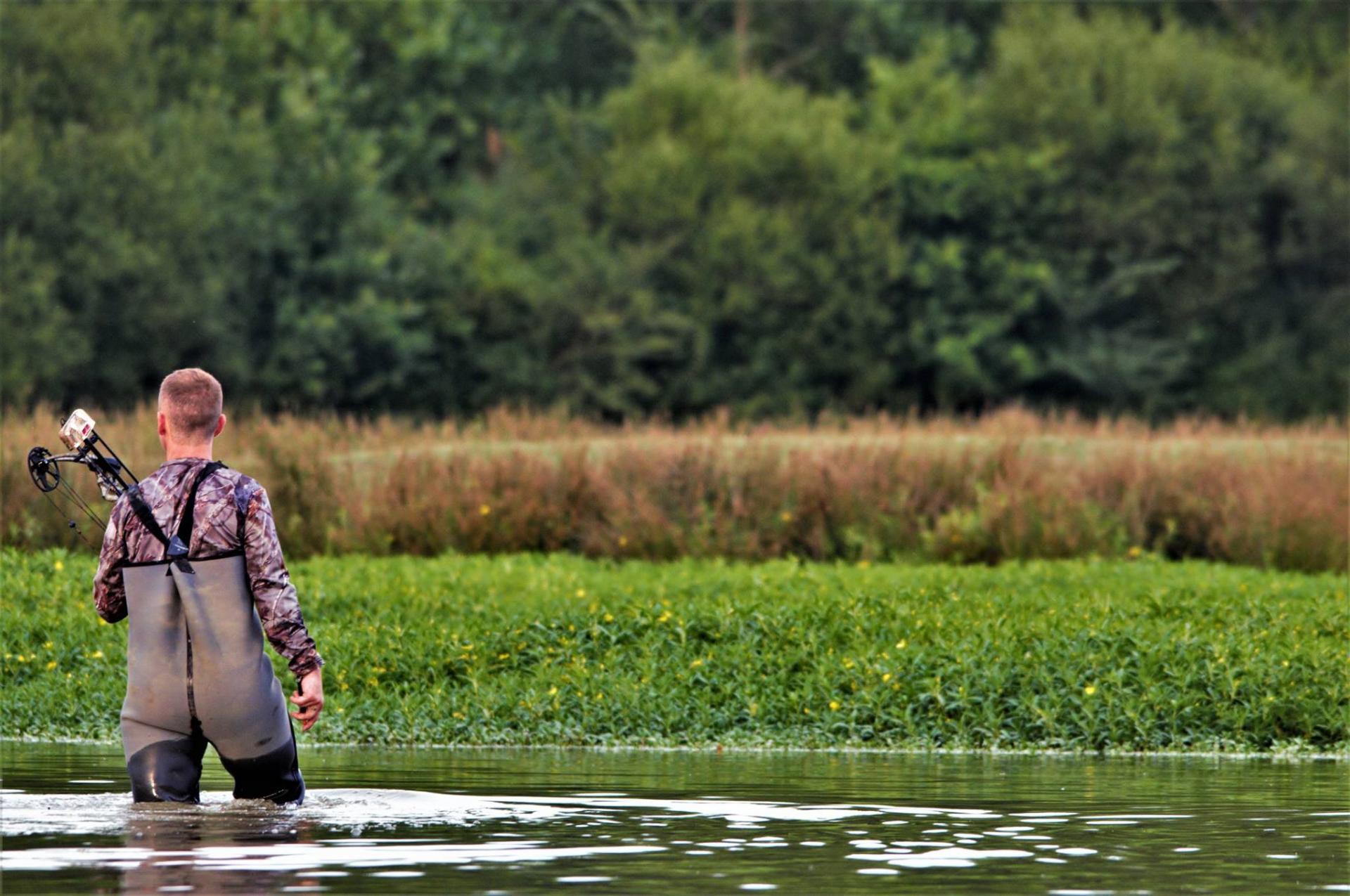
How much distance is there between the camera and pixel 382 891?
25.0ft

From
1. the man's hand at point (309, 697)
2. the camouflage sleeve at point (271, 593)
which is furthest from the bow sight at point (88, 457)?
the man's hand at point (309, 697)

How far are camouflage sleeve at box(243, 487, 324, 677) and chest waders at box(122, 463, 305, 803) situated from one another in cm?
6

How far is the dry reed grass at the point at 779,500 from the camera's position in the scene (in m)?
21.3

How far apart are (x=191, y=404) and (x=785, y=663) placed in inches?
295

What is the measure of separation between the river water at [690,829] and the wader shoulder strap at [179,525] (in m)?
0.94

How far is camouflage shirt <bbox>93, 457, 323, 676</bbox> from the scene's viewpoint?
8836 mm

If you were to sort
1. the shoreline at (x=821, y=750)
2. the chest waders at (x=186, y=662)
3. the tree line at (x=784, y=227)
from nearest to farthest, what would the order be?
the chest waders at (x=186, y=662) < the shoreline at (x=821, y=750) < the tree line at (x=784, y=227)

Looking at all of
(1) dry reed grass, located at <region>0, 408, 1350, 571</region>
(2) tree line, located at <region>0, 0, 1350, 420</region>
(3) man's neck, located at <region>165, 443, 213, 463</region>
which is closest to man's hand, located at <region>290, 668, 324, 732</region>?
(3) man's neck, located at <region>165, 443, 213, 463</region>

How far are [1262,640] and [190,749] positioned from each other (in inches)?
353

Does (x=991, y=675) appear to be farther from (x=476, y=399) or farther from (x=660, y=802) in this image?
(x=476, y=399)

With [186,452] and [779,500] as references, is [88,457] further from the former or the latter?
[779,500]

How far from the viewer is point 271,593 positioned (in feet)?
29.1

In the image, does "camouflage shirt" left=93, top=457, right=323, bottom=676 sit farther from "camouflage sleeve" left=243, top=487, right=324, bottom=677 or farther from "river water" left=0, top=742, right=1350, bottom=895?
"river water" left=0, top=742, right=1350, bottom=895

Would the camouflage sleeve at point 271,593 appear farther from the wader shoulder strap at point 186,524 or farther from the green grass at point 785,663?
the green grass at point 785,663
